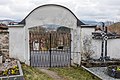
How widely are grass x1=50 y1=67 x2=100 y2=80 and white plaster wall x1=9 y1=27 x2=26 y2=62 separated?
1.87 m

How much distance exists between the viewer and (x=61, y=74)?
9.81 metres

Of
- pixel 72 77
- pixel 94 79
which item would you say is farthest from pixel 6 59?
pixel 94 79

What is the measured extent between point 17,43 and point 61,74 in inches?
113

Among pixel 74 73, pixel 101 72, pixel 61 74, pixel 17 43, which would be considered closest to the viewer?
pixel 61 74

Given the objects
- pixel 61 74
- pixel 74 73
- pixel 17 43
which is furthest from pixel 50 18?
pixel 74 73

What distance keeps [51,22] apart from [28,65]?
8.46ft

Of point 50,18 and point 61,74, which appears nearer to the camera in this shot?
point 61,74

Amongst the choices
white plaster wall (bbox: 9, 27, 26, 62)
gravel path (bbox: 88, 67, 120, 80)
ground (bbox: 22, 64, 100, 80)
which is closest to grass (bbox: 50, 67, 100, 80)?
ground (bbox: 22, 64, 100, 80)

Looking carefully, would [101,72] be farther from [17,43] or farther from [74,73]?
[17,43]

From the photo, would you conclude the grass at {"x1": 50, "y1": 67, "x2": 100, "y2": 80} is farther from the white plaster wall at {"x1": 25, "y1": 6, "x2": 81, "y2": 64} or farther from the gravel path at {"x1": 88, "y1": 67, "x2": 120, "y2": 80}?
the white plaster wall at {"x1": 25, "y1": 6, "x2": 81, "y2": 64}

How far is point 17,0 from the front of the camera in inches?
491

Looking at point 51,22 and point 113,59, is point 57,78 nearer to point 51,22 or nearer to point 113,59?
point 51,22

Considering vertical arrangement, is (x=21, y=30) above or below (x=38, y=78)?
above

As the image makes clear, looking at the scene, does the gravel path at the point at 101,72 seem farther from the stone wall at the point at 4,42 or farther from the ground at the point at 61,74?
the stone wall at the point at 4,42
